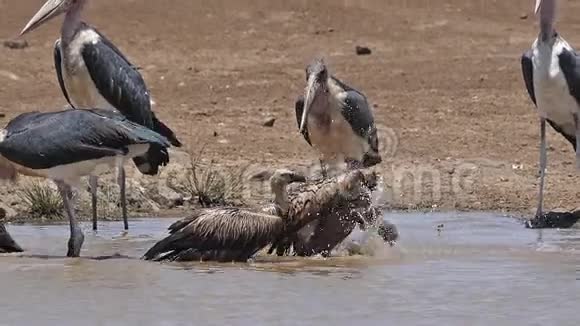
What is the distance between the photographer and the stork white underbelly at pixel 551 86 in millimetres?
10742

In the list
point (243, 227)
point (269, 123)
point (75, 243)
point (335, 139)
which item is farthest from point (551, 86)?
point (75, 243)

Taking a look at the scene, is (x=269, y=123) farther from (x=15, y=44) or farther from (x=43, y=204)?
(x=15, y=44)

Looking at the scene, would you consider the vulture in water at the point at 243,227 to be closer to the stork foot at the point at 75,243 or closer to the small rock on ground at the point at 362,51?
the stork foot at the point at 75,243

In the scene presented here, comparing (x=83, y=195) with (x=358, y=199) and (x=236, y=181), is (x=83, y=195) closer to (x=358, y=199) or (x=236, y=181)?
(x=236, y=181)

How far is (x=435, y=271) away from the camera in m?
7.55

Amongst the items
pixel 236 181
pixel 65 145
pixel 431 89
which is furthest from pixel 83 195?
pixel 431 89

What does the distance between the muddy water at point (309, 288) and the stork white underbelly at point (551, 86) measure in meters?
2.11

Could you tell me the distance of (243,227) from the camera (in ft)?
25.8

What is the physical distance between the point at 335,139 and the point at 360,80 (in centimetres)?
656

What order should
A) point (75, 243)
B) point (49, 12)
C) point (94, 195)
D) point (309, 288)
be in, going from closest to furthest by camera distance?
point (309, 288) → point (75, 243) → point (94, 195) → point (49, 12)

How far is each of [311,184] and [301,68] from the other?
970 centimetres

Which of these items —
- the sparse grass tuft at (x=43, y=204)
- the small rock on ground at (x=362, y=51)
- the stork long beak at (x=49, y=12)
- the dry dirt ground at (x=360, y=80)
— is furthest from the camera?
the small rock on ground at (x=362, y=51)

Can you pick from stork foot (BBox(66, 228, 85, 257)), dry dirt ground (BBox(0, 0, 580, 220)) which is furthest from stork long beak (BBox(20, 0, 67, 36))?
stork foot (BBox(66, 228, 85, 257))

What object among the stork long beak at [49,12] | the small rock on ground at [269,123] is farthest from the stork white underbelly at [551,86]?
the small rock on ground at [269,123]
